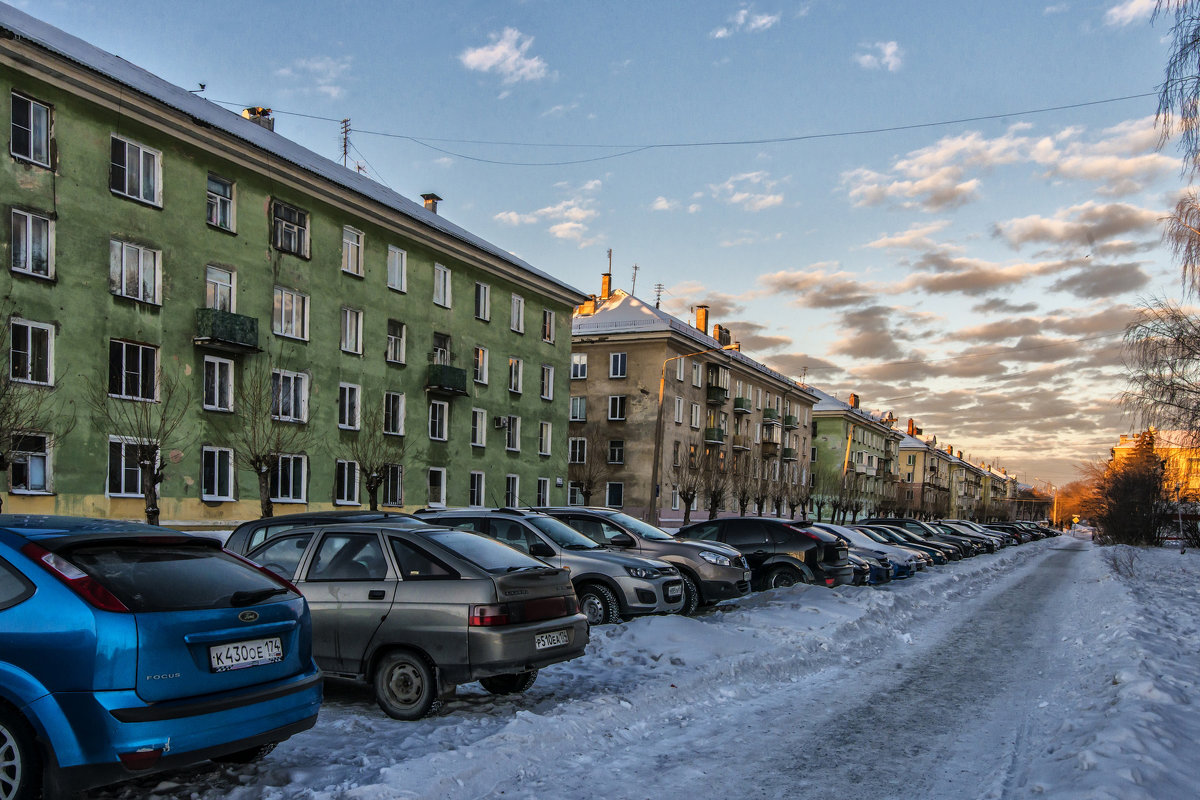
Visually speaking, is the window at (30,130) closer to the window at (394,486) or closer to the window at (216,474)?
the window at (216,474)

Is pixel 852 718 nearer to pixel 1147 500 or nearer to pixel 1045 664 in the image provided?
pixel 1045 664

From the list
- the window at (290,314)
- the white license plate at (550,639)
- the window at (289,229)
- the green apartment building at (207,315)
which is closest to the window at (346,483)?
the green apartment building at (207,315)

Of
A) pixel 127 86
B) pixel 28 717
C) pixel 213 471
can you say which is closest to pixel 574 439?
pixel 213 471

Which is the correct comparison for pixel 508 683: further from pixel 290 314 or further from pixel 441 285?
pixel 441 285

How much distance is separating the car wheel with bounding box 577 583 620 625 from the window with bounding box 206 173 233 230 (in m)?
18.9

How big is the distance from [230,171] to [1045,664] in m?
24.7

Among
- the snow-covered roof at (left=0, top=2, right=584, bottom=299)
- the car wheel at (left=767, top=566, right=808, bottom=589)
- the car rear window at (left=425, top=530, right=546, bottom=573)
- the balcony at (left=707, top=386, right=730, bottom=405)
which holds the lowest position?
the car wheel at (left=767, top=566, right=808, bottom=589)

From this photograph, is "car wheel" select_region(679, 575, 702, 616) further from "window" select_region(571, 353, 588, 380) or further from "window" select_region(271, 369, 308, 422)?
"window" select_region(571, 353, 588, 380)

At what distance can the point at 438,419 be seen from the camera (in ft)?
114

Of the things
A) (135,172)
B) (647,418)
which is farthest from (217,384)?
(647,418)

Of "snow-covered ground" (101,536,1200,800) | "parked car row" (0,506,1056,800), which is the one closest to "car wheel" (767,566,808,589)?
"parked car row" (0,506,1056,800)

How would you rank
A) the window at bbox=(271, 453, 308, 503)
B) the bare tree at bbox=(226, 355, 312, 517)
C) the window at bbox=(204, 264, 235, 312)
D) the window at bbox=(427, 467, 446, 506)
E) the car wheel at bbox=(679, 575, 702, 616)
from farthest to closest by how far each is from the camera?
the window at bbox=(427, 467, 446, 506)
the window at bbox=(271, 453, 308, 503)
the window at bbox=(204, 264, 235, 312)
the bare tree at bbox=(226, 355, 312, 517)
the car wheel at bbox=(679, 575, 702, 616)

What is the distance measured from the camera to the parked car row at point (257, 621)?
4.25 metres

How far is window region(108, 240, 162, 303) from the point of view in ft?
73.6
